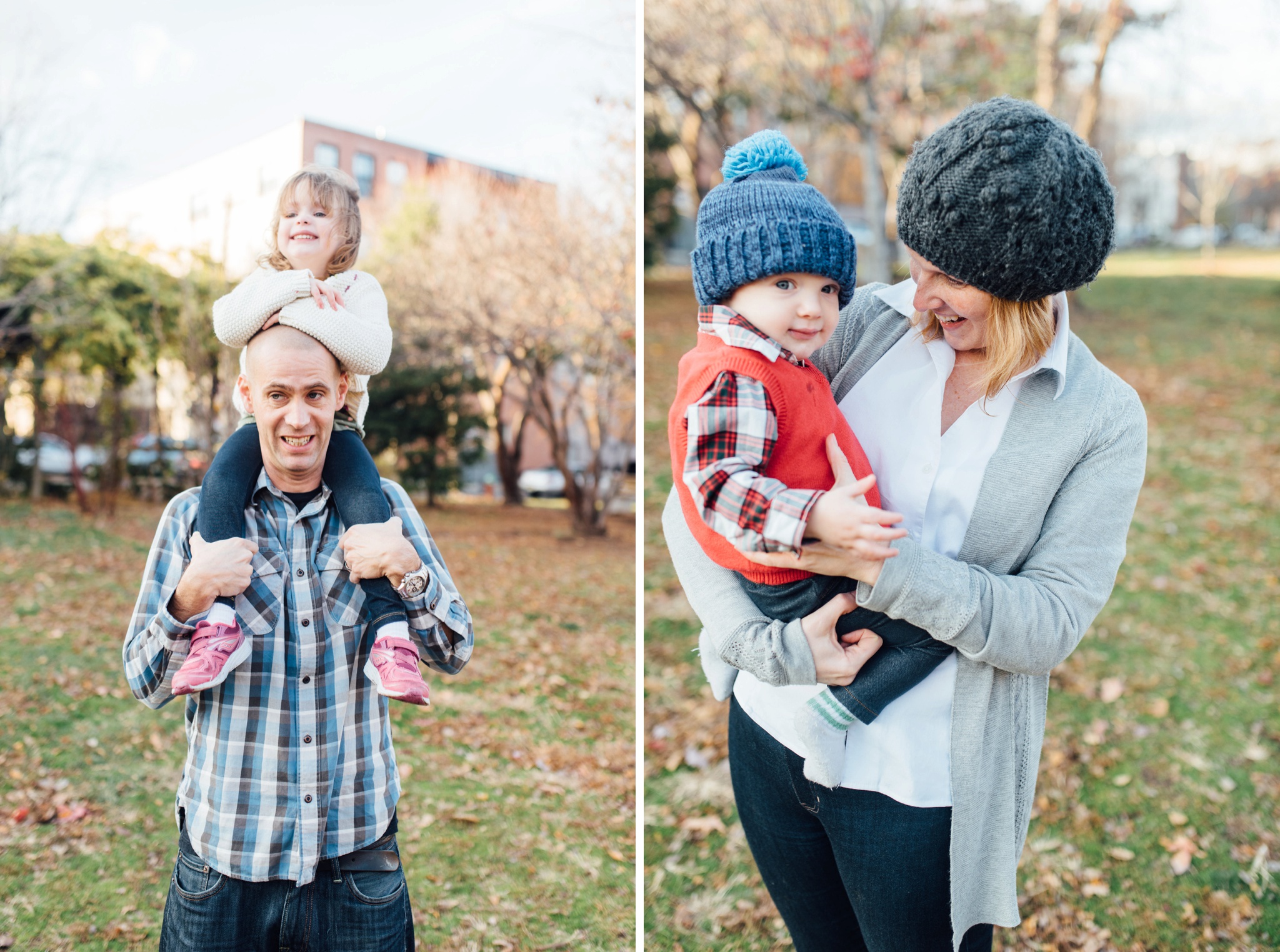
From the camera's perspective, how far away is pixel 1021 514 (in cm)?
164

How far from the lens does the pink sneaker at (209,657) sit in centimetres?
171

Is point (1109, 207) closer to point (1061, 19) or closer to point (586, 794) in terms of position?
point (586, 794)

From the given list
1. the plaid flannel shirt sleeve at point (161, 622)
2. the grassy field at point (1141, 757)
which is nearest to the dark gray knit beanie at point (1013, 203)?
the plaid flannel shirt sleeve at point (161, 622)

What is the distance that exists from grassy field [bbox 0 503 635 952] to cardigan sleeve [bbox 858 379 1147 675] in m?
3.36

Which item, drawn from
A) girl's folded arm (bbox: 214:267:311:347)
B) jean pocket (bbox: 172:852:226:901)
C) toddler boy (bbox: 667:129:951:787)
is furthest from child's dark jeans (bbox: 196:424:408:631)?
toddler boy (bbox: 667:129:951:787)

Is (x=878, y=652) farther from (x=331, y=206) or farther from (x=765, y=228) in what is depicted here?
(x=331, y=206)

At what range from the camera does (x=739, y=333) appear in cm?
173

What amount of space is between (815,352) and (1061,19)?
48.4ft

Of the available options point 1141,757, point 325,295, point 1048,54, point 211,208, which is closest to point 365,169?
point 211,208

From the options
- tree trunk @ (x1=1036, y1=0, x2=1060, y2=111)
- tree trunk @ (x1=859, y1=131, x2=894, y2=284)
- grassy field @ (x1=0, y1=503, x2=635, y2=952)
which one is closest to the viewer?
grassy field @ (x1=0, y1=503, x2=635, y2=952)

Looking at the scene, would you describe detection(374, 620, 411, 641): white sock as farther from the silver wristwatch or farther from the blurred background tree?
the blurred background tree

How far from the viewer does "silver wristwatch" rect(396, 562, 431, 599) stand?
6.23 ft

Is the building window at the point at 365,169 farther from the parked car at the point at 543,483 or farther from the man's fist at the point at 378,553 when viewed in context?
the man's fist at the point at 378,553

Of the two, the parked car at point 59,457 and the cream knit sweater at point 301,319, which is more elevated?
the cream knit sweater at point 301,319
